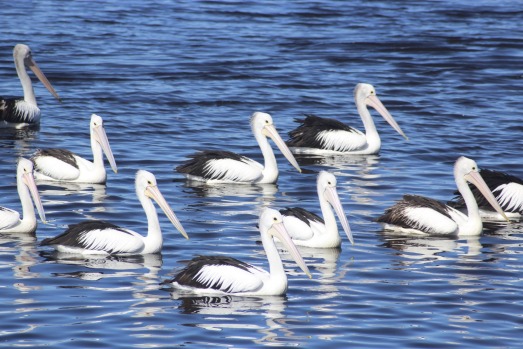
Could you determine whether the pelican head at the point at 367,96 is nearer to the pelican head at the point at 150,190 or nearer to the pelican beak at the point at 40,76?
the pelican beak at the point at 40,76

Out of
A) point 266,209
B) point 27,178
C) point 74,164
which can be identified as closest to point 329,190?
point 266,209

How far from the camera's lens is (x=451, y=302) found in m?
9.52

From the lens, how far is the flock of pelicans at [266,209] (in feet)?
31.0

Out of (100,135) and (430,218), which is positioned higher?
(100,135)

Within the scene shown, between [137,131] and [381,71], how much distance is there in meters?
6.77

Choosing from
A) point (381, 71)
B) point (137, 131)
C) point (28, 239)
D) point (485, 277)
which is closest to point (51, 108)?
point (137, 131)

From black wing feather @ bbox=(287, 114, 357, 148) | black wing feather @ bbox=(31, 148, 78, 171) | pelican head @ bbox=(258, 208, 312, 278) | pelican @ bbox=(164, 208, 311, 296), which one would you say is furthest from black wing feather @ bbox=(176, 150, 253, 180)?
pelican @ bbox=(164, 208, 311, 296)

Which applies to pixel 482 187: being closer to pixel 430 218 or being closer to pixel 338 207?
pixel 430 218

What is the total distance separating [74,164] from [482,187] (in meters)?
4.29

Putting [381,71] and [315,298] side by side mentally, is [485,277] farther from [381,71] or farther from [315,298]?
[381,71]

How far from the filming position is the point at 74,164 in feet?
44.3

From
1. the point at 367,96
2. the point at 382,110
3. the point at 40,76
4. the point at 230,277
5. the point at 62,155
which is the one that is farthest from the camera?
the point at 40,76

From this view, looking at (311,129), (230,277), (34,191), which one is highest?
(311,129)

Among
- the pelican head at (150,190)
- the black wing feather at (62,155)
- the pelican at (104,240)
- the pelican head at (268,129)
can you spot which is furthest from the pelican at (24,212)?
the pelican head at (268,129)
